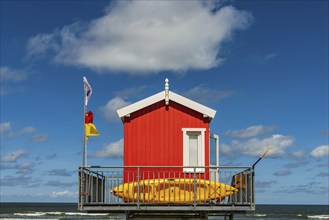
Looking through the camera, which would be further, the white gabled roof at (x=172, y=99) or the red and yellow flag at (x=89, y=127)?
the white gabled roof at (x=172, y=99)

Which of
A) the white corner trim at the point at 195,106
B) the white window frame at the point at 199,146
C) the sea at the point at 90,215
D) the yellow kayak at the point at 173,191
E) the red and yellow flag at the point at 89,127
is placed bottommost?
the sea at the point at 90,215

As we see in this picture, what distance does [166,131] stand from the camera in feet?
60.2

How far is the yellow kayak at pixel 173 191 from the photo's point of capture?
51.8 feet

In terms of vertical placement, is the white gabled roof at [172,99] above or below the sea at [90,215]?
above

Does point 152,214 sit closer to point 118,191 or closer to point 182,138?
point 118,191

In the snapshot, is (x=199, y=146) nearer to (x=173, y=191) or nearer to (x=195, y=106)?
(x=195, y=106)

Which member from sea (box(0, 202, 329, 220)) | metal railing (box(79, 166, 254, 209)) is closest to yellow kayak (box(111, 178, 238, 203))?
metal railing (box(79, 166, 254, 209))

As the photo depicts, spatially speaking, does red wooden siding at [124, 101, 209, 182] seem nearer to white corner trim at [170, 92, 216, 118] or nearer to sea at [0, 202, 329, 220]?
white corner trim at [170, 92, 216, 118]

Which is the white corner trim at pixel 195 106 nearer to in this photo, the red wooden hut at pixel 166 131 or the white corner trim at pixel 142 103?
the red wooden hut at pixel 166 131

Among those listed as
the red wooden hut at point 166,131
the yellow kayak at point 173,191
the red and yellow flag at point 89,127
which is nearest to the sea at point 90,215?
the red wooden hut at point 166,131

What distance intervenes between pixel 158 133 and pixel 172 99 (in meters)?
1.22

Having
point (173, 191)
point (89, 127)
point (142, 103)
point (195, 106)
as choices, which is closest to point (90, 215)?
point (142, 103)

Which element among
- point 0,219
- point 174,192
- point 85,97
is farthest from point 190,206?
point 0,219

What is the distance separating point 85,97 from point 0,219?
6047 centimetres
